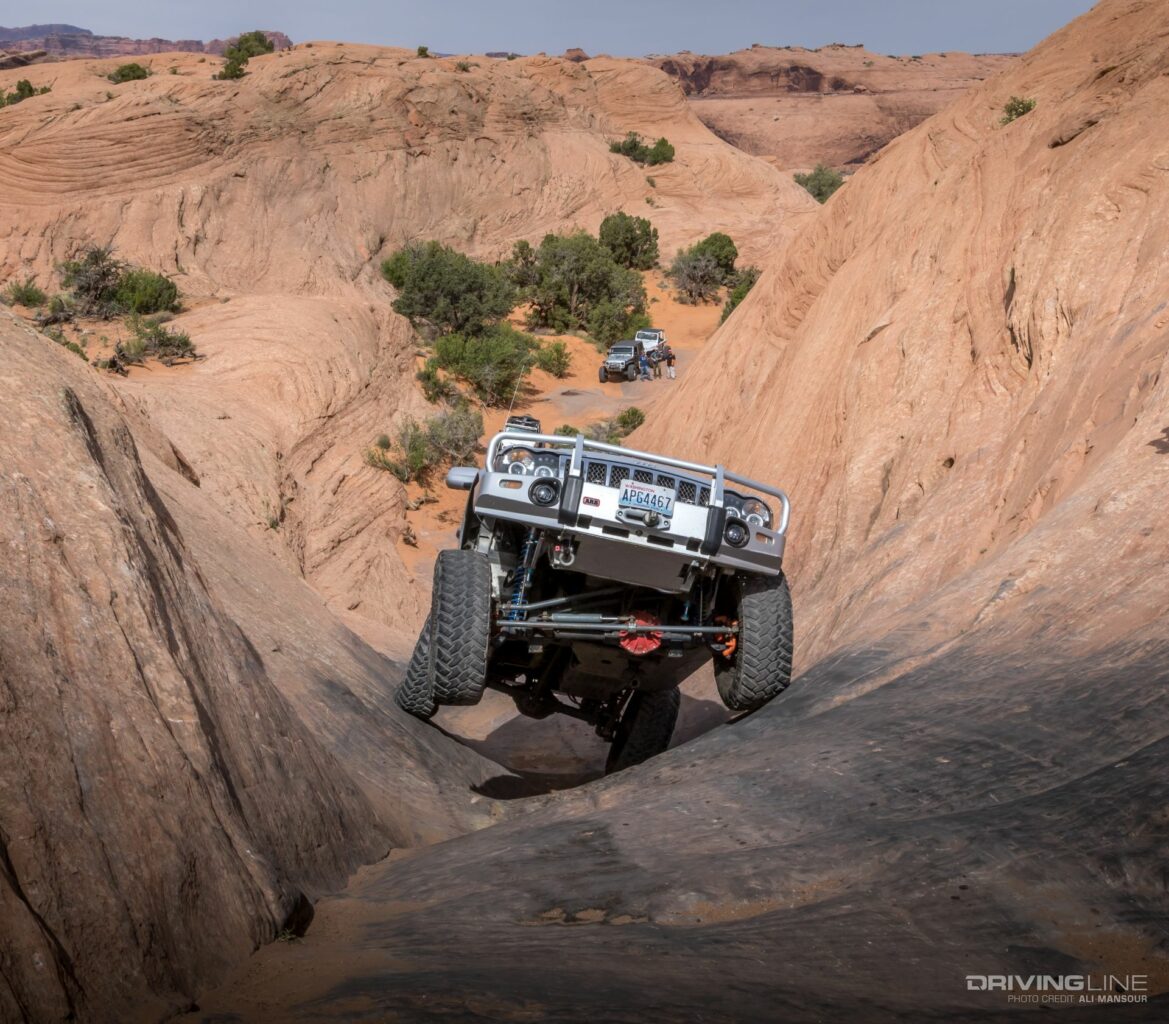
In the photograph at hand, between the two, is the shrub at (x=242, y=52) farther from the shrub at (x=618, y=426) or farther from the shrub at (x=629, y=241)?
the shrub at (x=618, y=426)

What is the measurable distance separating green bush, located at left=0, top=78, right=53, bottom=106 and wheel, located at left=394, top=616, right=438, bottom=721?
1799 inches

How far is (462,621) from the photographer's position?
7.58 metres

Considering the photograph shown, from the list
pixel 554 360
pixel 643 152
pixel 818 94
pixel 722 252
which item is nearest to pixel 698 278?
pixel 722 252

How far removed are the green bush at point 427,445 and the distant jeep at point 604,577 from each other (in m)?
16.3

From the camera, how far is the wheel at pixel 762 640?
7.65 meters

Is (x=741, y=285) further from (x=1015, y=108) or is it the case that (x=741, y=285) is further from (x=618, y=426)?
(x=1015, y=108)

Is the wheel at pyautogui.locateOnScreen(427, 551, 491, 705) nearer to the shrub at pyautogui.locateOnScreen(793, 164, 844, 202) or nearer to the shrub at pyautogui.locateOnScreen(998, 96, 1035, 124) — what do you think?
the shrub at pyautogui.locateOnScreen(998, 96, 1035, 124)

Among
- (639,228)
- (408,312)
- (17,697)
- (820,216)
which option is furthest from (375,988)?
(639,228)

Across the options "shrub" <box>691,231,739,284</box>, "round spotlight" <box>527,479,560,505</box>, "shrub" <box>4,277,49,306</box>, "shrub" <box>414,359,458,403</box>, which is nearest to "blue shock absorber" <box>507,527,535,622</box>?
"round spotlight" <box>527,479,560,505</box>

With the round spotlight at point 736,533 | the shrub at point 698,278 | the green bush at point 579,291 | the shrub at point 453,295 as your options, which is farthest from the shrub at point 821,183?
the round spotlight at point 736,533

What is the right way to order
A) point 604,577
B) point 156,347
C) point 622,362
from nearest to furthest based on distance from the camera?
point 604,577 → point 156,347 → point 622,362

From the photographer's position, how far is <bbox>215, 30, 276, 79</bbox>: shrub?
46812mm

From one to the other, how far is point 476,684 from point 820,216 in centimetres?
1456

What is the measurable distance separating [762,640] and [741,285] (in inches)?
1474
